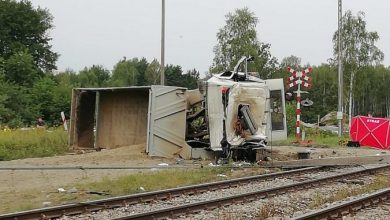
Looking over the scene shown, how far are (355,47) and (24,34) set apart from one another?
36.6m

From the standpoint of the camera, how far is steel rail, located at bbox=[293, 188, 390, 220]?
753 cm

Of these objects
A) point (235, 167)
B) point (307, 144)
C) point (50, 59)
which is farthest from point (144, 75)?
point (235, 167)

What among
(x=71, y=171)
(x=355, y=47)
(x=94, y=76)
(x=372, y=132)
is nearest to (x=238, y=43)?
Result: (x=355, y=47)

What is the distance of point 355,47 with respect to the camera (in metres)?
56.5

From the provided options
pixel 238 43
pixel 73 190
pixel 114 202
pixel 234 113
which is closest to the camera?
pixel 114 202

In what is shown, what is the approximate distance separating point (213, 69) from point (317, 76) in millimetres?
51017

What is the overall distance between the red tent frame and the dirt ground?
4.58m

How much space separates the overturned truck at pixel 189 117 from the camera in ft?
53.3

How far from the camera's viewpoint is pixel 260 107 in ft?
54.5

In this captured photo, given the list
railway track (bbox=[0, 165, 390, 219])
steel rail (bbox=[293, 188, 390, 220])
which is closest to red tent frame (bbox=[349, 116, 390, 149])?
railway track (bbox=[0, 165, 390, 219])

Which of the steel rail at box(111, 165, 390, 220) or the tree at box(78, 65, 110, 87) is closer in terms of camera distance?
the steel rail at box(111, 165, 390, 220)

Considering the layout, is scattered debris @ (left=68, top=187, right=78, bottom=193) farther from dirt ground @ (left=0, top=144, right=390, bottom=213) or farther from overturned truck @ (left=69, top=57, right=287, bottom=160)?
overturned truck @ (left=69, top=57, right=287, bottom=160)

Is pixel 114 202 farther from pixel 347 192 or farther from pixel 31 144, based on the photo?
pixel 31 144

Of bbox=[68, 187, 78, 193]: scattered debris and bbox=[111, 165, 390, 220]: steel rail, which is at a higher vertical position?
bbox=[111, 165, 390, 220]: steel rail
